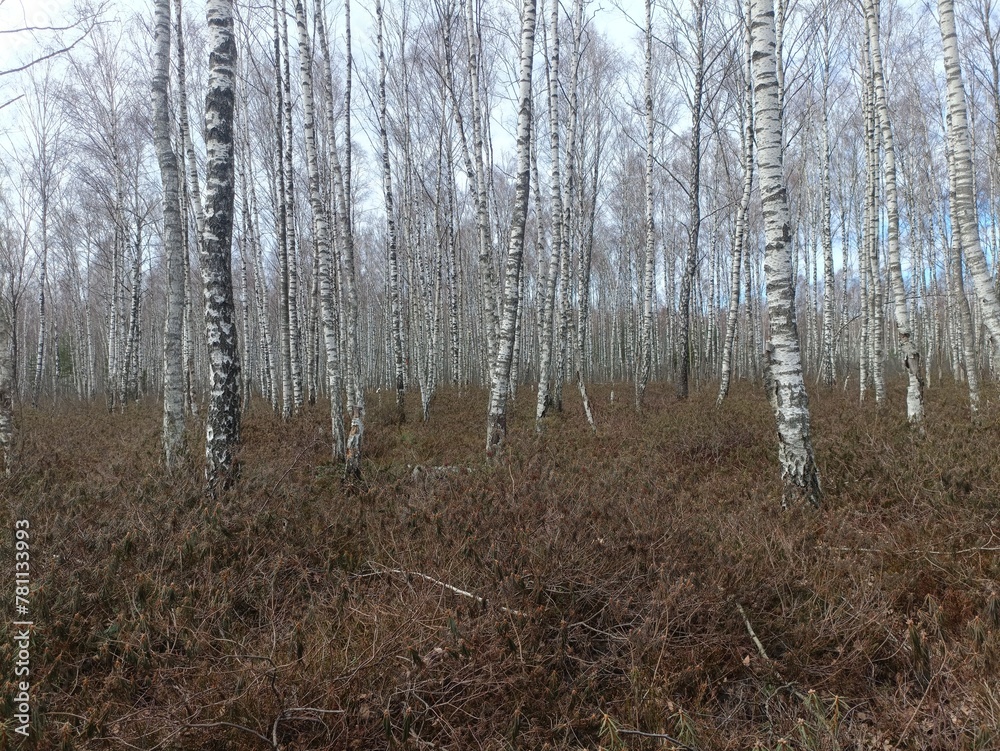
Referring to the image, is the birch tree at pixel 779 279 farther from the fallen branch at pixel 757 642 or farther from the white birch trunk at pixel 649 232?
the white birch trunk at pixel 649 232

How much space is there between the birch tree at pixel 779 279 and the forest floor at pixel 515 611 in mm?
463

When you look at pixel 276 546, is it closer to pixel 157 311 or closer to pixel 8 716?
pixel 8 716

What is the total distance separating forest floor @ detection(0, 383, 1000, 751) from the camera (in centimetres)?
231

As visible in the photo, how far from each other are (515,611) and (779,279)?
384 cm

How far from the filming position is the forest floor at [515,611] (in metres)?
2.31

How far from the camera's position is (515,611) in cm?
283

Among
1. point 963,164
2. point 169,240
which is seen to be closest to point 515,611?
point 169,240

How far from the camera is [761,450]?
646cm

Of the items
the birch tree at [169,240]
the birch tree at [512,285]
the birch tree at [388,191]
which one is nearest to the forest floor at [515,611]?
the birch tree at [169,240]

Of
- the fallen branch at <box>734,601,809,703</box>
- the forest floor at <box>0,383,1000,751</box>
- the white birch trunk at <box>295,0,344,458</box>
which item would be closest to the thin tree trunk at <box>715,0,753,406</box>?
the forest floor at <box>0,383,1000,751</box>

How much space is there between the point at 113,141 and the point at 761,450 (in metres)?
18.1

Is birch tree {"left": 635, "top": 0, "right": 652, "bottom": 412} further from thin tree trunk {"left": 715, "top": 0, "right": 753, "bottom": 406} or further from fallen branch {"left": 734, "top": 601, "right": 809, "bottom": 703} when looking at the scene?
fallen branch {"left": 734, "top": 601, "right": 809, "bottom": 703}

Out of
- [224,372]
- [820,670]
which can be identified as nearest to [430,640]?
[820,670]

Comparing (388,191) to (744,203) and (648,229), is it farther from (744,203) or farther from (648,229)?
(744,203)
